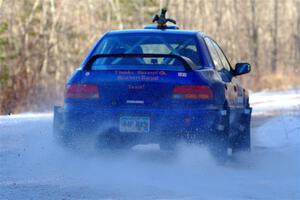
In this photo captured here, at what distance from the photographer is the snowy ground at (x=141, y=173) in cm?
677

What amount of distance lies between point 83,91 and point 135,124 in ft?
2.24

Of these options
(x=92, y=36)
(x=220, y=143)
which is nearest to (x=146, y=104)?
(x=220, y=143)

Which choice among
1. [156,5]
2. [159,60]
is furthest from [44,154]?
[156,5]

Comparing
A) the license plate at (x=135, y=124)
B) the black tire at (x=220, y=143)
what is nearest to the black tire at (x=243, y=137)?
the black tire at (x=220, y=143)

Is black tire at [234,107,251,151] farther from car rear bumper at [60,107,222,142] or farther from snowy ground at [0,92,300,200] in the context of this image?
car rear bumper at [60,107,222,142]

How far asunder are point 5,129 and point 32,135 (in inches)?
38.6

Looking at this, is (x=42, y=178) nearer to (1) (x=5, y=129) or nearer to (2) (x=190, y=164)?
(2) (x=190, y=164)

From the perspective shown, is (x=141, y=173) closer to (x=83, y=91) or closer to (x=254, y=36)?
(x=83, y=91)

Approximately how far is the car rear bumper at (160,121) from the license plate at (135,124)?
0.10 feet

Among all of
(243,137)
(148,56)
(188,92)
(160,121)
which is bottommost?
→ (243,137)

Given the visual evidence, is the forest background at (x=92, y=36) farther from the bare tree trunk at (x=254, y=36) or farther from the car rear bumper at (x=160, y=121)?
the car rear bumper at (x=160, y=121)

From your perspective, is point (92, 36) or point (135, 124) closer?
point (135, 124)

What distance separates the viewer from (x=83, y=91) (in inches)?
337

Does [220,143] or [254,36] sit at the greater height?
[254,36]
